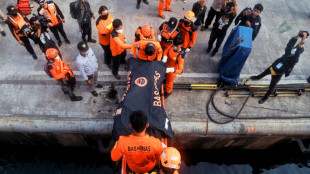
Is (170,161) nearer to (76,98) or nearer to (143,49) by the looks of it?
(143,49)

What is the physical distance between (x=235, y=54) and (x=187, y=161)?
3.45m

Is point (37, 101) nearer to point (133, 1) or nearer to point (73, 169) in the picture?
point (73, 169)

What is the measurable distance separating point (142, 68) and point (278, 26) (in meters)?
6.58

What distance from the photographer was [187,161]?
598 cm

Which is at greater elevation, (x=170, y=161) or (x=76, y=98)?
(x=170, y=161)

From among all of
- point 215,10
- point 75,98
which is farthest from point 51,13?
point 215,10

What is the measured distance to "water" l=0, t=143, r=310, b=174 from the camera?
222 inches

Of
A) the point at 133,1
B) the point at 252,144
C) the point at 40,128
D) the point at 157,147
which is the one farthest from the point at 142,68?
the point at 133,1

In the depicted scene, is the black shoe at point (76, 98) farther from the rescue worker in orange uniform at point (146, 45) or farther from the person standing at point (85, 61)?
the rescue worker in orange uniform at point (146, 45)

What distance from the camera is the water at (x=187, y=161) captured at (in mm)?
5641

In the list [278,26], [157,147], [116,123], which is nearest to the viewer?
[157,147]

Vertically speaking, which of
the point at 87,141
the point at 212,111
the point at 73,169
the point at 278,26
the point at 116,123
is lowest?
the point at 73,169

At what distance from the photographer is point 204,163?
6008mm

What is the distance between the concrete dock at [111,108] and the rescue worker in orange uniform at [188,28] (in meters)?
1.05
